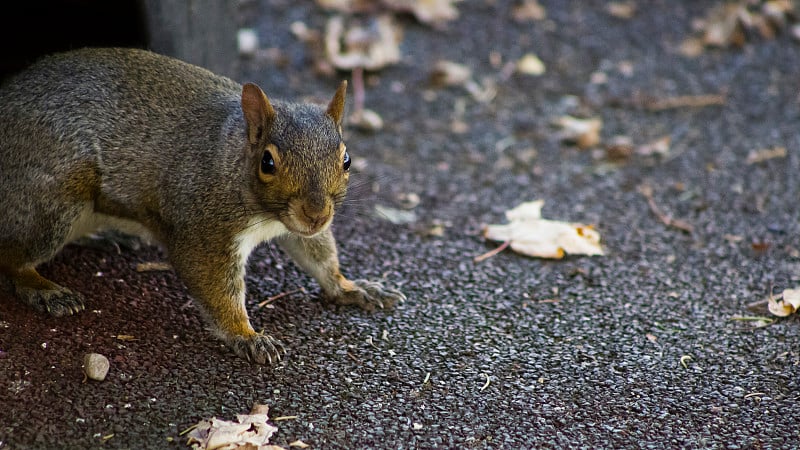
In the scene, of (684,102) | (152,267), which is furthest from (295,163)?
(684,102)

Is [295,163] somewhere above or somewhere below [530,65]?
above

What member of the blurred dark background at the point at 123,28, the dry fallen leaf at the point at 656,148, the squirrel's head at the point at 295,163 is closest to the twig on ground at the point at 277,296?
the squirrel's head at the point at 295,163

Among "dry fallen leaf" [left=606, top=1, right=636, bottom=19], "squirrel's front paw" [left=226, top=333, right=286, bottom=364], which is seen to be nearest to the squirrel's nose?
"squirrel's front paw" [left=226, top=333, right=286, bottom=364]

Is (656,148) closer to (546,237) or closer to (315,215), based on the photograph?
(546,237)

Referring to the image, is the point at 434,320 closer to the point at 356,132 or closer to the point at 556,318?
the point at 556,318

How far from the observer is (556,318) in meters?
3.29

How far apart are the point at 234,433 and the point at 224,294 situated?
57 centimetres

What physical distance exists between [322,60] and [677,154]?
207cm

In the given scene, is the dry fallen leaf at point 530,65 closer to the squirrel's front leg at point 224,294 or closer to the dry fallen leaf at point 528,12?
the dry fallen leaf at point 528,12

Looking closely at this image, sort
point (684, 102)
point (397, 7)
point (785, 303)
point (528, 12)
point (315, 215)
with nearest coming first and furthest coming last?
point (315, 215) → point (785, 303) → point (684, 102) → point (397, 7) → point (528, 12)

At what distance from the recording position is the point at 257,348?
9.72ft

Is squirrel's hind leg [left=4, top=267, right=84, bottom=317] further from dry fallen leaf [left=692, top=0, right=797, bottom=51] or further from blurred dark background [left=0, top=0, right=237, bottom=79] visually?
dry fallen leaf [left=692, top=0, right=797, bottom=51]

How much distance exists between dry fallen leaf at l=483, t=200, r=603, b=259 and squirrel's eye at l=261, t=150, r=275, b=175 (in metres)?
1.29

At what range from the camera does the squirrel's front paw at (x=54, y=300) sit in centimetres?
306
